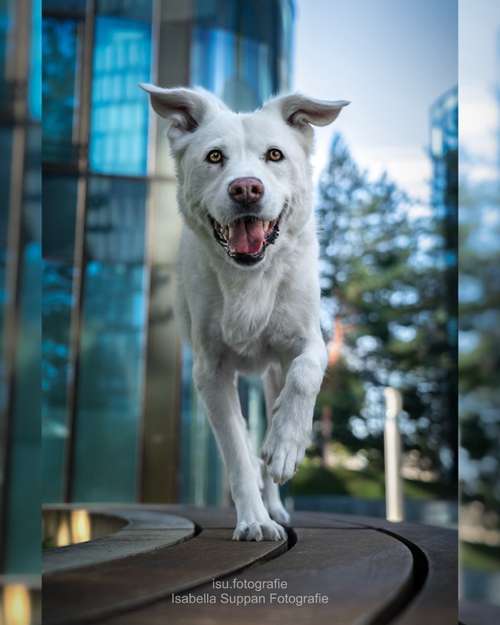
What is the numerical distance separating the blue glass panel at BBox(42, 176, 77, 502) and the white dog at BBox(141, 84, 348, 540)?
389 millimetres

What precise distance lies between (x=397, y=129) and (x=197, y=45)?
93cm

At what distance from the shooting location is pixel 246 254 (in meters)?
2.27

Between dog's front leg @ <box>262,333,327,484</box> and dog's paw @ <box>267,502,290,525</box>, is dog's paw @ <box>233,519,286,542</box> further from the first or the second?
dog's paw @ <box>267,502,290,525</box>

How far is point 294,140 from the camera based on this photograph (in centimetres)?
234

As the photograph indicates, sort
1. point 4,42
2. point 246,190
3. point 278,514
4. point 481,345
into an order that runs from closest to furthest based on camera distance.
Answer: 1. point 4,42
2. point 246,190
3. point 278,514
4. point 481,345

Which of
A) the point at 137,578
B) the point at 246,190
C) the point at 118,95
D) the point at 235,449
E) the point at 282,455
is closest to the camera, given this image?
the point at 137,578

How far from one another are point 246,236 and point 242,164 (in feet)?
0.65

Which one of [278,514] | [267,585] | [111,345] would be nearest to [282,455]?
[267,585]

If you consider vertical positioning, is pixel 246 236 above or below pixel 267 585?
above

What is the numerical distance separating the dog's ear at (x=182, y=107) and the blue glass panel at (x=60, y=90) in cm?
34

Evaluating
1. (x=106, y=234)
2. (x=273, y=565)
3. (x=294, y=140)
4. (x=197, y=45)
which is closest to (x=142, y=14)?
(x=197, y=45)

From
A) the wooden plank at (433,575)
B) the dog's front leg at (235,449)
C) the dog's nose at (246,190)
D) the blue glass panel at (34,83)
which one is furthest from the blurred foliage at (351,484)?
the blue glass panel at (34,83)

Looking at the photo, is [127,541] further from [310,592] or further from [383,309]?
[383,309]

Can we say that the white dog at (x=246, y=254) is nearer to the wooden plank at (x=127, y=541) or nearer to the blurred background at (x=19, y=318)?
the wooden plank at (x=127, y=541)
